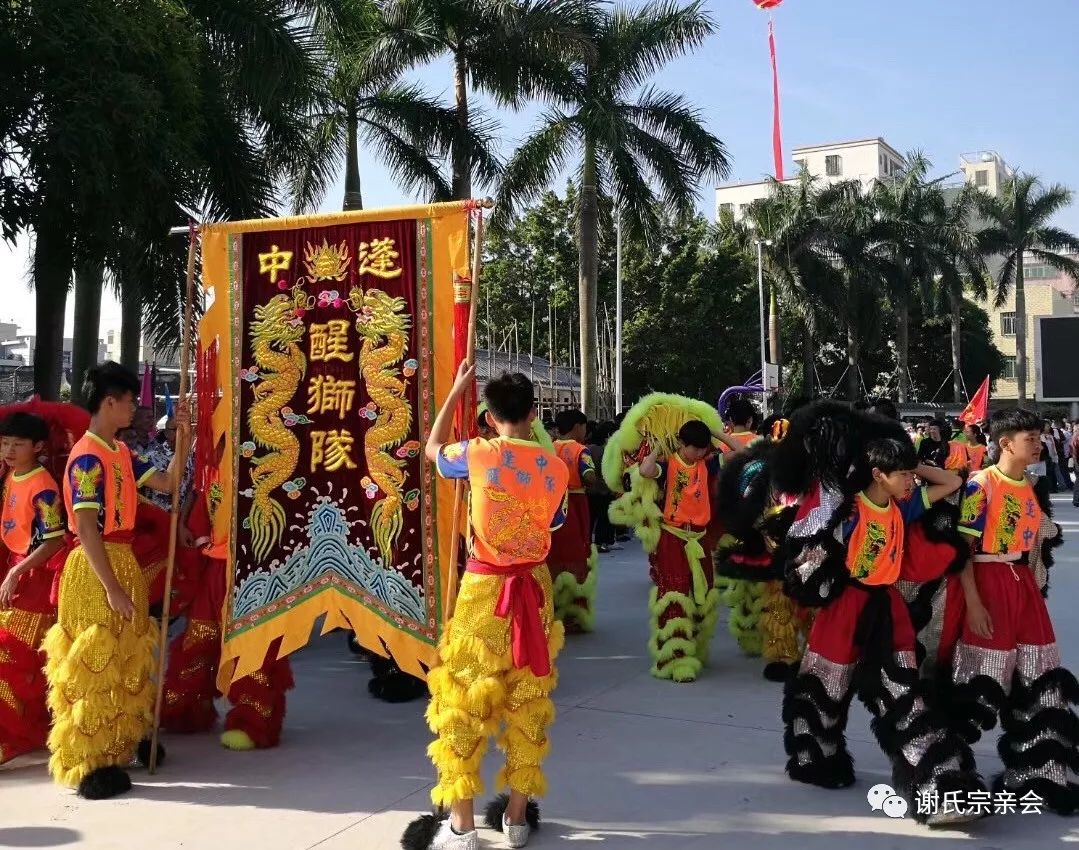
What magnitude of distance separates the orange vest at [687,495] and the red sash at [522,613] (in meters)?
2.63

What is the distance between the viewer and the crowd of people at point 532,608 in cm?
347

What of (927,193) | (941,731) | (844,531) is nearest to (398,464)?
(844,531)

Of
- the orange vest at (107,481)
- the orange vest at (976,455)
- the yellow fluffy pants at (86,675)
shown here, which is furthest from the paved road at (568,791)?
the orange vest at (976,455)

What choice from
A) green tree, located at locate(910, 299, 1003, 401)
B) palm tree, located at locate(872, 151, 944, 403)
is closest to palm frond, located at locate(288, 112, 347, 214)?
palm tree, located at locate(872, 151, 944, 403)

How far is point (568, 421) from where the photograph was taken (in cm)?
842

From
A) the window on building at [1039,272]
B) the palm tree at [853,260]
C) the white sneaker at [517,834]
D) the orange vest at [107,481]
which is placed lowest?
the white sneaker at [517,834]

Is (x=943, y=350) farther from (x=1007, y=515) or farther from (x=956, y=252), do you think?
(x=1007, y=515)

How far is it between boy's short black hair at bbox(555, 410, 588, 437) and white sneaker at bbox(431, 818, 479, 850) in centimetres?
520

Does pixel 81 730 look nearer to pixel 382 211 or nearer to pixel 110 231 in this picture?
pixel 382 211

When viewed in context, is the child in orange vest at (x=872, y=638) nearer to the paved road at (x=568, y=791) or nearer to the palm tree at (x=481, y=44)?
the paved road at (x=568, y=791)

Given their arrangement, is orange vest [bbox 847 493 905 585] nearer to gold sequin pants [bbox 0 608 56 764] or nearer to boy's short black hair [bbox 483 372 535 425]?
boy's short black hair [bbox 483 372 535 425]

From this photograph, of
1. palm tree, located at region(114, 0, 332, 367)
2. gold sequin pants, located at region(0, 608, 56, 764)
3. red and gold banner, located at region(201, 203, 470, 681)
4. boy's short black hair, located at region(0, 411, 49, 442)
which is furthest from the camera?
palm tree, located at region(114, 0, 332, 367)

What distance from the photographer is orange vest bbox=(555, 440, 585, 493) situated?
25.2 feet

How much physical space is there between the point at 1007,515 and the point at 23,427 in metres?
4.02
